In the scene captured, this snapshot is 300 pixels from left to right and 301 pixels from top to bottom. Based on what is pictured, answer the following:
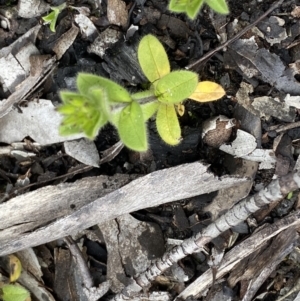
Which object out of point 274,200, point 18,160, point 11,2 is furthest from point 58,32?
point 274,200

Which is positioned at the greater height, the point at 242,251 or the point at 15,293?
the point at 242,251

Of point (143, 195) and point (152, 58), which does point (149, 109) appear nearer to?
point (152, 58)

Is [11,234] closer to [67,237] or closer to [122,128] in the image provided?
[67,237]

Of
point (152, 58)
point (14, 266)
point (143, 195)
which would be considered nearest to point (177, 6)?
point (152, 58)

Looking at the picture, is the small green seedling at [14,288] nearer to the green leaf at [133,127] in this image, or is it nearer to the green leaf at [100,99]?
the green leaf at [133,127]

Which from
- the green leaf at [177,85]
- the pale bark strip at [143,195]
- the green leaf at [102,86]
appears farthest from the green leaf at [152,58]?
the pale bark strip at [143,195]
